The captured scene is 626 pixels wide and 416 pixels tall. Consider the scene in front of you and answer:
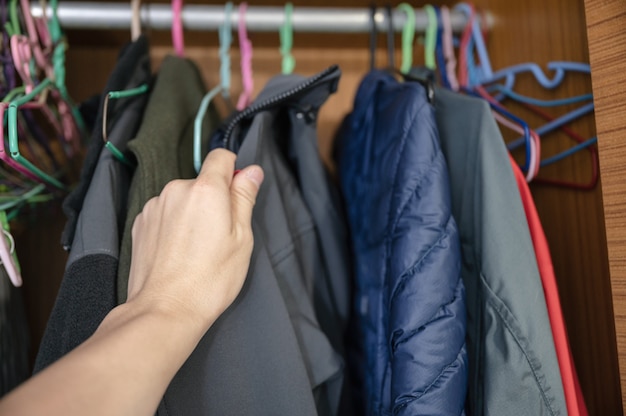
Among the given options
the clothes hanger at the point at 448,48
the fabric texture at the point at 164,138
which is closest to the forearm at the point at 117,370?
the fabric texture at the point at 164,138

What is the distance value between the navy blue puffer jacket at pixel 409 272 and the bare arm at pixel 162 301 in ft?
0.56

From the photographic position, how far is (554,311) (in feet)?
1.70

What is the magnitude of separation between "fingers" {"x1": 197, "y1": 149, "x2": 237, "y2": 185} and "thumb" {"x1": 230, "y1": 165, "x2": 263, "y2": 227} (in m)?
0.01

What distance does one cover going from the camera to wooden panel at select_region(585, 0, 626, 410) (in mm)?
445

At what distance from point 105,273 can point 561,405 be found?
0.48 m

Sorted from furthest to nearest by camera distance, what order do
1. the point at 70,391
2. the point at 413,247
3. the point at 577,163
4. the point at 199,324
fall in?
the point at 577,163, the point at 413,247, the point at 199,324, the point at 70,391

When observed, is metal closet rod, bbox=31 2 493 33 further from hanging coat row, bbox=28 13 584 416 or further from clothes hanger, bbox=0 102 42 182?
clothes hanger, bbox=0 102 42 182

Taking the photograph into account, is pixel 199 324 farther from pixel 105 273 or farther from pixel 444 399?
pixel 444 399

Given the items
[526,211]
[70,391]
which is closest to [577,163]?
[526,211]

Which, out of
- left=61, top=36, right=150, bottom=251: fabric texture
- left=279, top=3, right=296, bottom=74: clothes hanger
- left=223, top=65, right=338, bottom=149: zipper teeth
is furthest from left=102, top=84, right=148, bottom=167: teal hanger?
left=279, top=3, right=296, bottom=74: clothes hanger

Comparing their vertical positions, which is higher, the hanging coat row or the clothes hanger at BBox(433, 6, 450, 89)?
the clothes hanger at BBox(433, 6, 450, 89)

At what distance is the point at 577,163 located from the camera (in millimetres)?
614

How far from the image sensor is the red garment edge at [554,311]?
50cm

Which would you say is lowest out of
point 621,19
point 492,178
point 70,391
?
point 70,391
